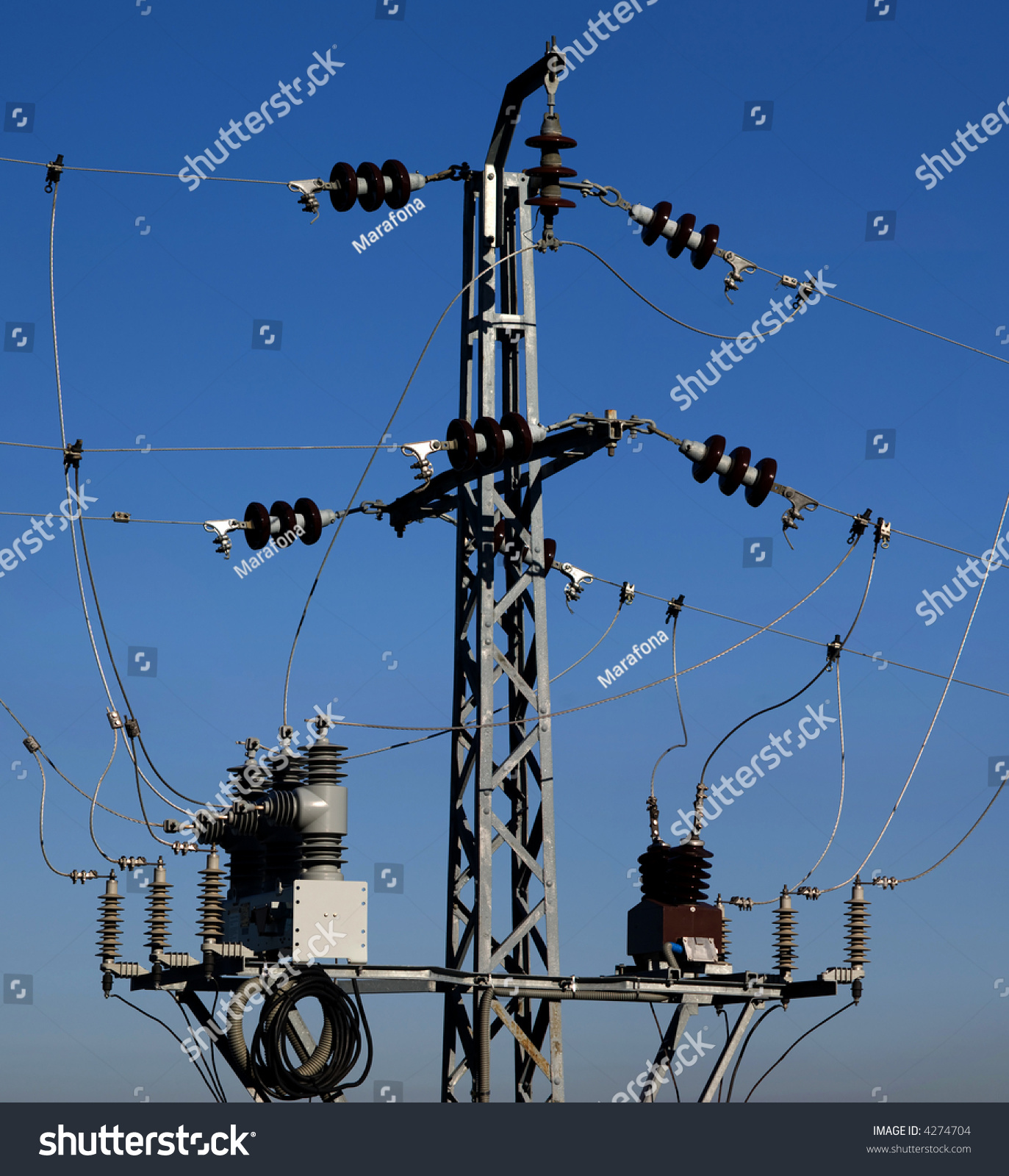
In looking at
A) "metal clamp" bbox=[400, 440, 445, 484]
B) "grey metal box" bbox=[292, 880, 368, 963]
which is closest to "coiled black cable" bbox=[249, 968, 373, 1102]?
"grey metal box" bbox=[292, 880, 368, 963]

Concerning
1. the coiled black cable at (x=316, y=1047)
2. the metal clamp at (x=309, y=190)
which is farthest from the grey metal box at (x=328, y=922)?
the metal clamp at (x=309, y=190)

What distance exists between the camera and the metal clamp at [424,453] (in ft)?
58.2

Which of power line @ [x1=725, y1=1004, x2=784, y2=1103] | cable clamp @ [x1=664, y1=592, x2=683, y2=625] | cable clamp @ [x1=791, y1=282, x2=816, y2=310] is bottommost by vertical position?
power line @ [x1=725, y1=1004, x2=784, y2=1103]

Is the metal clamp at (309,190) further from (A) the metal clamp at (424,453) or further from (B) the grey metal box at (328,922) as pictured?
(B) the grey metal box at (328,922)

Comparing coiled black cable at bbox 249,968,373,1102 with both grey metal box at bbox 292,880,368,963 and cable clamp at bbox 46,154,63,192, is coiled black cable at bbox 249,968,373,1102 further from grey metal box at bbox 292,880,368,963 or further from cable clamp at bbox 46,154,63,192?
cable clamp at bbox 46,154,63,192

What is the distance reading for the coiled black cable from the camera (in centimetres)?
1564

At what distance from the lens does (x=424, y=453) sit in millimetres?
17734

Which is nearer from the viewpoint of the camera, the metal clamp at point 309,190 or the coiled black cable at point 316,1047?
the coiled black cable at point 316,1047

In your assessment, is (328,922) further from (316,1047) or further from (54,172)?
(54,172)

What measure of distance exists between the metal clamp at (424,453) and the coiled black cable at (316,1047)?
15.0 ft

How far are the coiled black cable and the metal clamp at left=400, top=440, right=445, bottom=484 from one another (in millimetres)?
4565

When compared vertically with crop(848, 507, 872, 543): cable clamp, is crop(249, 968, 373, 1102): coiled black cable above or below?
below

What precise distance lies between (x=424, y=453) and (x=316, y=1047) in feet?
17.5

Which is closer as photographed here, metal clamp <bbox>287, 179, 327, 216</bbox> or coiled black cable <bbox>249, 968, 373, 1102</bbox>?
coiled black cable <bbox>249, 968, 373, 1102</bbox>
